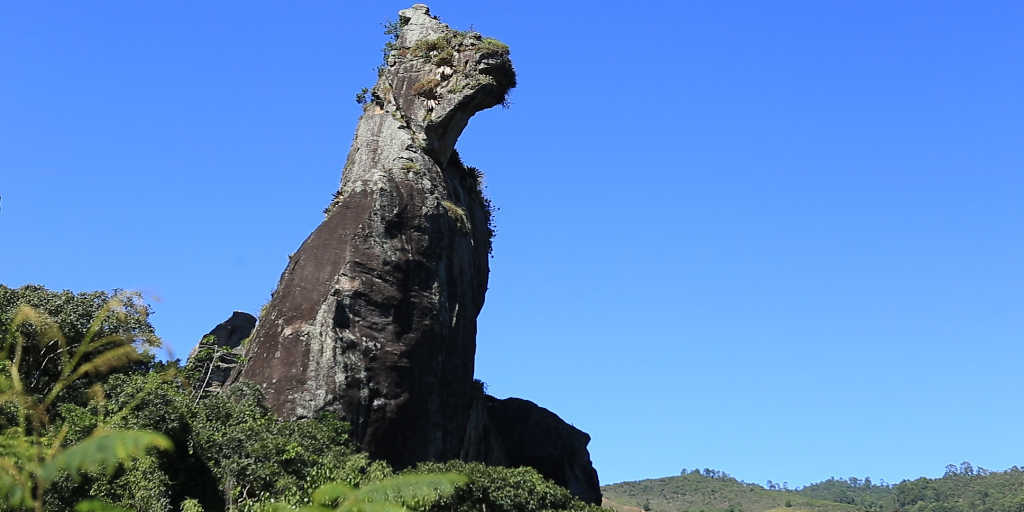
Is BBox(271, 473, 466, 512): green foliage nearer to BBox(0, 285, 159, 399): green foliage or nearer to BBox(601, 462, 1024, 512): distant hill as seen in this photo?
BBox(0, 285, 159, 399): green foliage

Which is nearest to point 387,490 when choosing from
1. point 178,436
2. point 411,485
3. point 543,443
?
point 411,485

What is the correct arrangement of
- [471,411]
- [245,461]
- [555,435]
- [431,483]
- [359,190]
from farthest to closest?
[555,435] < [471,411] < [359,190] < [245,461] < [431,483]

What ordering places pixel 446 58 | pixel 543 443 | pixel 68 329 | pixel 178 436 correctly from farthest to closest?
pixel 543 443, pixel 446 58, pixel 68 329, pixel 178 436

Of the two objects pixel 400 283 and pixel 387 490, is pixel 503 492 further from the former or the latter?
pixel 387 490

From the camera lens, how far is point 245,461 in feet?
77.9

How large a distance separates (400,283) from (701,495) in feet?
403

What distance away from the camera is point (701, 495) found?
14575cm

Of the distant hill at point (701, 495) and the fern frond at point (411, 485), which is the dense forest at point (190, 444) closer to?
the fern frond at point (411, 485)

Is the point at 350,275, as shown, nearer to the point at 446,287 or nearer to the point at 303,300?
the point at 303,300

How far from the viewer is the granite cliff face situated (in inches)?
1093

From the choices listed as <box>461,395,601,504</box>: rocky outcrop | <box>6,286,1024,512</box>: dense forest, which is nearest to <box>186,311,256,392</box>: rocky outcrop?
<box>6,286,1024,512</box>: dense forest

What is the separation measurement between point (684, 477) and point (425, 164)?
133 metres

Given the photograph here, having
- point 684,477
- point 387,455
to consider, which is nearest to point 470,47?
point 387,455

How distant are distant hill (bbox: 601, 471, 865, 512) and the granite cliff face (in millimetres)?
96078
